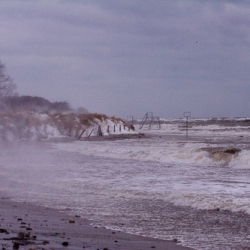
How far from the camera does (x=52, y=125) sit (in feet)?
174

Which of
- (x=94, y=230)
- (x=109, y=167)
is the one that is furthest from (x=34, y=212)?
(x=109, y=167)

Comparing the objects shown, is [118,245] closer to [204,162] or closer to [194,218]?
[194,218]

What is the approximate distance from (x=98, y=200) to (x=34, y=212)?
7.66ft

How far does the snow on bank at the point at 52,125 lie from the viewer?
46.4 meters

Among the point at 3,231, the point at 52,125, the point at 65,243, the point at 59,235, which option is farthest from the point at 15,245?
the point at 52,125

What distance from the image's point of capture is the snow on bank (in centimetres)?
4644

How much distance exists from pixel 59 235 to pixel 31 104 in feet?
295

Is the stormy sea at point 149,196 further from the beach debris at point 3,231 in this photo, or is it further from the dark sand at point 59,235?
the beach debris at point 3,231

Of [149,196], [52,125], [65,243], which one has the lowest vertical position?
[149,196]

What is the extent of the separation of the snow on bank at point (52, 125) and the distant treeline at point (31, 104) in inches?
391

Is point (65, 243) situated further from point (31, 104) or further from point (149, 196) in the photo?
point (31, 104)

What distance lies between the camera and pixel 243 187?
→ 1372 cm

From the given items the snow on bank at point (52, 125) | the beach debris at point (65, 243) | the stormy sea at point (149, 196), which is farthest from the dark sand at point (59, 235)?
the snow on bank at point (52, 125)

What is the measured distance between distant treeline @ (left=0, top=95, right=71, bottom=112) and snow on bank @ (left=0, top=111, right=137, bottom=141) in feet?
32.6
